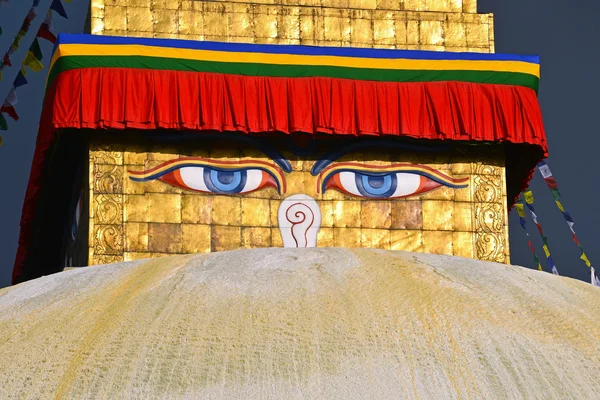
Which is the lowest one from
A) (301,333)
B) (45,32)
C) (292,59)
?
(301,333)

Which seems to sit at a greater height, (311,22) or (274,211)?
(311,22)

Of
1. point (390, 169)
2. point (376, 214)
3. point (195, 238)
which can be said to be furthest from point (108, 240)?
point (390, 169)

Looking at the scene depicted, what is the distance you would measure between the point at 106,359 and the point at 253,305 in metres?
1.06

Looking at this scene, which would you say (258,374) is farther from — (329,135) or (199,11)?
(199,11)

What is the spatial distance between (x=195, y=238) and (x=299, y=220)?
1.19 meters

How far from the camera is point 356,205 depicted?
51.0ft

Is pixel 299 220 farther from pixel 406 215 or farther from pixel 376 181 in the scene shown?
pixel 406 215

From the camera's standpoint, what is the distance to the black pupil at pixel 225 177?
1537 cm

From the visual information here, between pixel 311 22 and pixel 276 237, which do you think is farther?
pixel 311 22

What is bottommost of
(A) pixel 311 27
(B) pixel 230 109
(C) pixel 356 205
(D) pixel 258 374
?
(D) pixel 258 374

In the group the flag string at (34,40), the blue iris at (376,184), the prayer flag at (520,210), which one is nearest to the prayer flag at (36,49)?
the flag string at (34,40)

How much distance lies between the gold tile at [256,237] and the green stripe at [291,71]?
172 cm

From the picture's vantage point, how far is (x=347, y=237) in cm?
1538

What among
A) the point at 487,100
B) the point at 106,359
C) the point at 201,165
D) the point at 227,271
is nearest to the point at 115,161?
the point at 201,165
